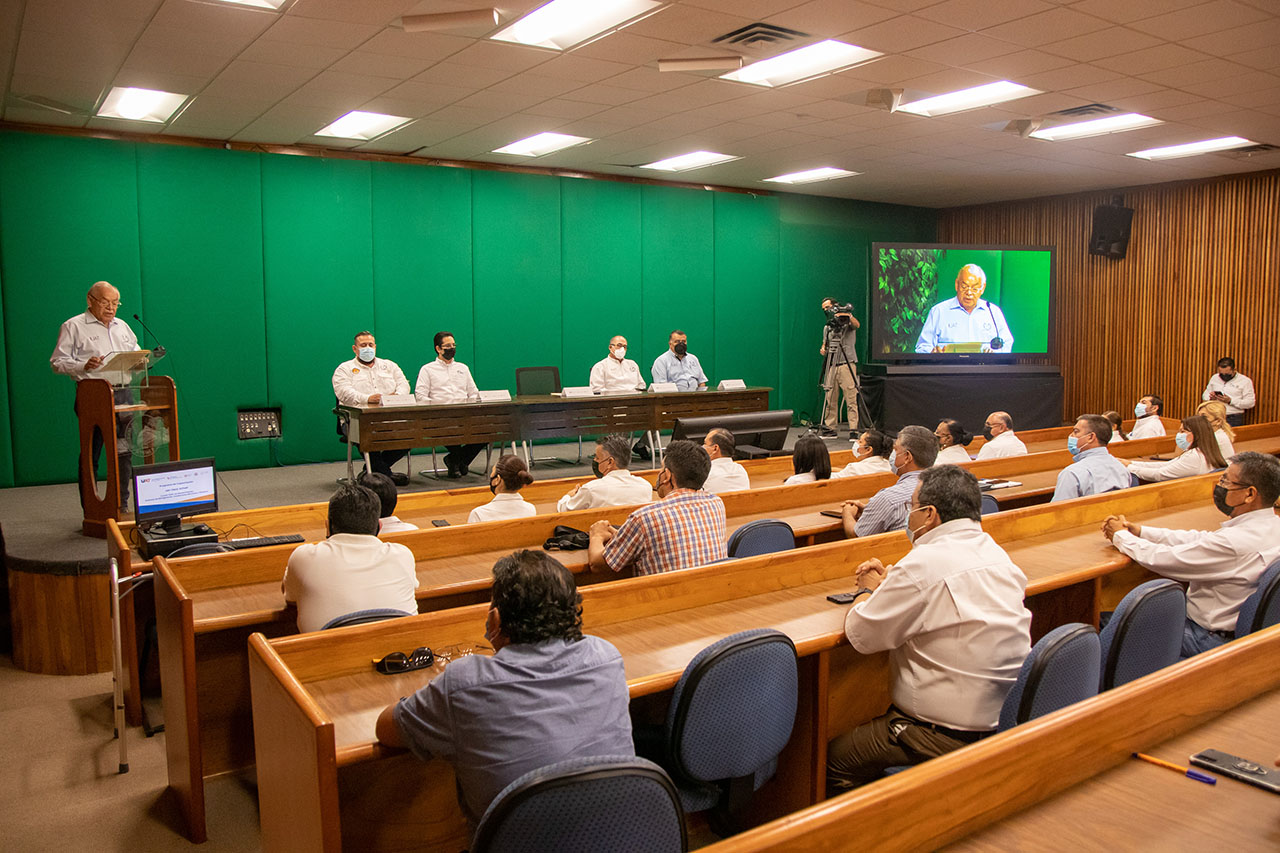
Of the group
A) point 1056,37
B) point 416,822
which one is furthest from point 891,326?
point 416,822

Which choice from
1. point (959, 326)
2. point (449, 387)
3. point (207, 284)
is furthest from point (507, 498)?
point (959, 326)

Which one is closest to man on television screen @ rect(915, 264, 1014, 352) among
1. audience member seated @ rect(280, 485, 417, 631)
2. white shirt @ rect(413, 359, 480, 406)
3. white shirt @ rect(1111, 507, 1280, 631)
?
Answer: white shirt @ rect(413, 359, 480, 406)

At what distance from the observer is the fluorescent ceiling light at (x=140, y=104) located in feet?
23.0

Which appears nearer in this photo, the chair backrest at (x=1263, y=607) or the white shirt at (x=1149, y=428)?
the chair backrest at (x=1263, y=607)

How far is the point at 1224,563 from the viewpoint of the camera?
10.3 feet

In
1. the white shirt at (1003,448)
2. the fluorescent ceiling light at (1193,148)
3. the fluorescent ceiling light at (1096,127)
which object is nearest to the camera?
the white shirt at (1003,448)

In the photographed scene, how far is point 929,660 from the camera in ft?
Answer: 7.80

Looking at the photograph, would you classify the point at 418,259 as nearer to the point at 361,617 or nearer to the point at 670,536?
the point at 670,536

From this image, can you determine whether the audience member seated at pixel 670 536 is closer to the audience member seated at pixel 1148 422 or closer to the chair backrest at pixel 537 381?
the chair backrest at pixel 537 381

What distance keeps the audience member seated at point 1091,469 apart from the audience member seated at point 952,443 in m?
0.68

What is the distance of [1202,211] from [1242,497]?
370 inches

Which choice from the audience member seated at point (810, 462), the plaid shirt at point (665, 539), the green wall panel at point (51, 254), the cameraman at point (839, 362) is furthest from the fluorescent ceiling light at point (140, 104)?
the cameraman at point (839, 362)

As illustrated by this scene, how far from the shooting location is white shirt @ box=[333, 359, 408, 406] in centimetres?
793

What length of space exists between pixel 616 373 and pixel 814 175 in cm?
346
